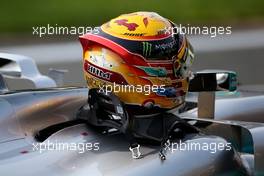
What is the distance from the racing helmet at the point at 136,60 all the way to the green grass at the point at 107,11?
7086 millimetres

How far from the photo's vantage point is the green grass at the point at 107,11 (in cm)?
973

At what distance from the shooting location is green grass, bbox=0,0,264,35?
9.73 meters

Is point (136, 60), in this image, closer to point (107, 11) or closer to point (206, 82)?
point (206, 82)

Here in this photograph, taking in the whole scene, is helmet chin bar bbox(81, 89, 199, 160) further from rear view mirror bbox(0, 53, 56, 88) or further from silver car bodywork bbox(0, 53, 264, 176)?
rear view mirror bbox(0, 53, 56, 88)

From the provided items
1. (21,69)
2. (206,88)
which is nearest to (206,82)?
(206,88)

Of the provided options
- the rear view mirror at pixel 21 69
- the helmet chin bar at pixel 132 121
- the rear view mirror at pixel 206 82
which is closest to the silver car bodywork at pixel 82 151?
the helmet chin bar at pixel 132 121

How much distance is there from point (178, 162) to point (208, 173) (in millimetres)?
112

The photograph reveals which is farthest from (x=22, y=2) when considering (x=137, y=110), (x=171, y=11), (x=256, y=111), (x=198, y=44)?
(x=137, y=110)

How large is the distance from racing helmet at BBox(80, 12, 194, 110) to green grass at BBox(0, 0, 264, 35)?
7.09 metres

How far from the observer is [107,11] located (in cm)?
1021

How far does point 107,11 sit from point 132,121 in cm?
807

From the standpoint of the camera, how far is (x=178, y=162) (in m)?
2.11

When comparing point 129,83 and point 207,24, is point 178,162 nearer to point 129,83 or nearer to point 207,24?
point 129,83

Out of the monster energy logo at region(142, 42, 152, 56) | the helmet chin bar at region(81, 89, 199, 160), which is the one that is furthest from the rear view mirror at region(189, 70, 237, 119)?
the monster energy logo at region(142, 42, 152, 56)
